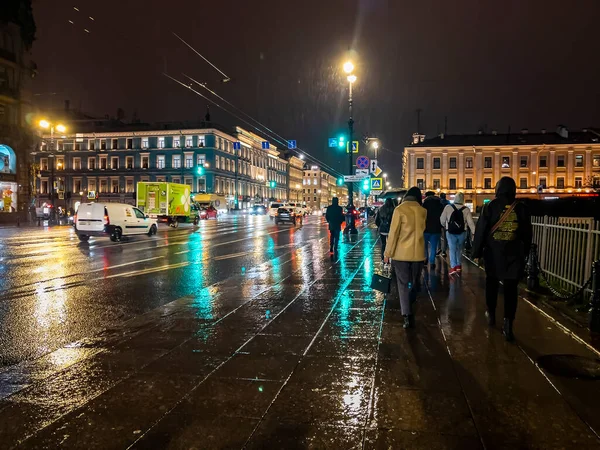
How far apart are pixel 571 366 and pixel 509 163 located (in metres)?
89.2

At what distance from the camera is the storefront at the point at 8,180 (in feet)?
121

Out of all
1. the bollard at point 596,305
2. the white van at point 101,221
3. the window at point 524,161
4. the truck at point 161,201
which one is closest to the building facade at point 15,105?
the truck at point 161,201

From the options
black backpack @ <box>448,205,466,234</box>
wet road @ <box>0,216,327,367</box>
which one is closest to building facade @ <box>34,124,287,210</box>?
wet road @ <box>0,216,327,367</box>

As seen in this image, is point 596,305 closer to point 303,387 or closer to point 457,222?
point 303,387

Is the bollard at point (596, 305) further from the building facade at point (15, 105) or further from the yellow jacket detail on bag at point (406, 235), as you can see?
the building facade at point (15, 105)

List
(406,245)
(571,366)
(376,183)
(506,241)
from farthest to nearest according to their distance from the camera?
(376,183) < (406,245) < (506,241) < (571,366)

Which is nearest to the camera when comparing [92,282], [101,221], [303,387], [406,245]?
[303,387]

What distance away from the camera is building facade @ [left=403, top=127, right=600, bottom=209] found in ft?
272

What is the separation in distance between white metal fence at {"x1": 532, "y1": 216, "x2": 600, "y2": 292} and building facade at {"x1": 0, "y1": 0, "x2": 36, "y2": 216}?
129ft

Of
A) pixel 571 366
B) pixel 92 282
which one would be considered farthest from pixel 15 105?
pixel 571 366

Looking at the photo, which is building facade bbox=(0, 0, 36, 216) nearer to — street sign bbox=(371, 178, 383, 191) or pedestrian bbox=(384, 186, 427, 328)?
street sign bbox=(371, 178, 383, 191)

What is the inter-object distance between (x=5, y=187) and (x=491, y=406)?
42.3 meters

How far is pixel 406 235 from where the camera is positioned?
5816 millimetres

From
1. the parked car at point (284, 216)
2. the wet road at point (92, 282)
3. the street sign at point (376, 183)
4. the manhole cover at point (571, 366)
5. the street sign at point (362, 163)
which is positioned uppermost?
the street sign at point (362, 163)
